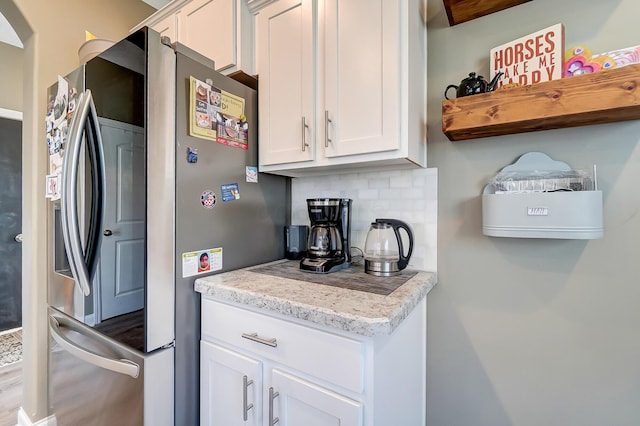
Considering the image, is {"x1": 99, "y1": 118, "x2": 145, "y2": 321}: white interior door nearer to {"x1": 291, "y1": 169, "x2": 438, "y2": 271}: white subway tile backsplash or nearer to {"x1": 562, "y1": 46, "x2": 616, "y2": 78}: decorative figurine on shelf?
→ {"x1": 291, "y1": 169, "x2": 438, "y2": 271}: white subway tile backsplash

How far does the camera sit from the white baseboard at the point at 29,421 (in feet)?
4.95

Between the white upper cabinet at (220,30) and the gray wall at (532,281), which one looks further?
the white upper cabinet at (220,30)

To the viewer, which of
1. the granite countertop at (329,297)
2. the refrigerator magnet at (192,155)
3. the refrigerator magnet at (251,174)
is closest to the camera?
the granite countertop at (329,297)

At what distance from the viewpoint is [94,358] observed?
3.74ft

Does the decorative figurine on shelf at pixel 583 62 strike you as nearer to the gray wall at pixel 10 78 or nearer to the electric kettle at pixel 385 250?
the electric kettle at pixel 385 250

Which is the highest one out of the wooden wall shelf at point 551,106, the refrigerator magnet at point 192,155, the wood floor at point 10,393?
the wooden wall shelf at point 551,106

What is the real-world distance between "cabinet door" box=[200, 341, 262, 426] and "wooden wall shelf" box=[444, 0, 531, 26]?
1.54 m

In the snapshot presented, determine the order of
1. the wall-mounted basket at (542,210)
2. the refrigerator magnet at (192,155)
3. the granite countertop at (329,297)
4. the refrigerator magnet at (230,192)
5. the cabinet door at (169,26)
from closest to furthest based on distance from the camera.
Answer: the granite countertop at (329,297), the wall-mounted basket at (542,210), the refrigerator magnet at (192,155), the refrigerator magnet at (230,192), the cabinet door at (169,26)

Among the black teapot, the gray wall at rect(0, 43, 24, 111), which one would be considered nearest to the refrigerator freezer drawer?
the black teapot

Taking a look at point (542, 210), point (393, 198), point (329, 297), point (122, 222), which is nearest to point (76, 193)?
point (122, 222)

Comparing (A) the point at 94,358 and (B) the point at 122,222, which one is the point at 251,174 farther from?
(A) the point at 94,358

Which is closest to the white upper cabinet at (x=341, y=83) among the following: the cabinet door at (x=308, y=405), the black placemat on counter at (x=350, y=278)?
the black placemat on counter at (x=350, y=278)

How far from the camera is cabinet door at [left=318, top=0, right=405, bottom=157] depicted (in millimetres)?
1073

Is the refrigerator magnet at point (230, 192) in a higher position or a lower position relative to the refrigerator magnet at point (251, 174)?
lower
